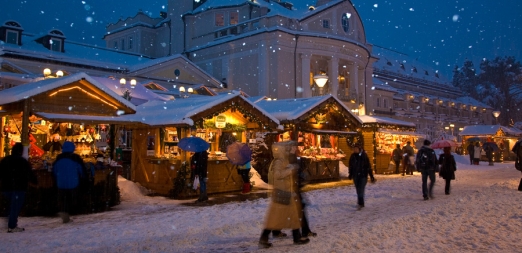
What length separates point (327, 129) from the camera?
22656mm

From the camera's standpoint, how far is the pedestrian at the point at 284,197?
7492 millimetres

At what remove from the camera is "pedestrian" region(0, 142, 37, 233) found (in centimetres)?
907

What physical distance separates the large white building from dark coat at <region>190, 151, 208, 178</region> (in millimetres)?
18112

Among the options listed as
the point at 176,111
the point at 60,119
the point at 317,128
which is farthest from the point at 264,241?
the point at 317,128

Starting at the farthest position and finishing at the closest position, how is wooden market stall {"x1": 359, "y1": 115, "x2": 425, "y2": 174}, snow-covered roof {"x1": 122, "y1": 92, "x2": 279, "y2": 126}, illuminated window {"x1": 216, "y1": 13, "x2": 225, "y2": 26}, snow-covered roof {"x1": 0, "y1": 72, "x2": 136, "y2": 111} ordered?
illuminated window {"x1": 216, "y1": 13, "x2": 225, "y2": 26} → wooden market stall {"x1": 359, "y1": 115, "x2": 425, "y2": 174} → snow-covered roof {"x1": 122, "y1": 92, "x2": 279, "y2": 126} → snow-covered roof {"x1": 0, "y1": 72, "x2": 136, "y2": 111}

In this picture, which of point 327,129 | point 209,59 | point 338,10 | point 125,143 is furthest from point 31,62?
point 338,10

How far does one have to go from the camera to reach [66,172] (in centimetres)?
1009

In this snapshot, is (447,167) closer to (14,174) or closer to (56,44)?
(14,174)

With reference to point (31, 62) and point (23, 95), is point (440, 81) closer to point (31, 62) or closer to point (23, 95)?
point (31, 62)

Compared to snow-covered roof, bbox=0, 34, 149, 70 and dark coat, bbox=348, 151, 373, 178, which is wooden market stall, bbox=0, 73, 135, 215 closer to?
dark coat, bbox=348, 151, 373, 178

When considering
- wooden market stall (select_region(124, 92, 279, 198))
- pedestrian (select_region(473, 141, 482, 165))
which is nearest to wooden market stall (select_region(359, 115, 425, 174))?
wooden market stall (select_region(124, 92, 279, 198))

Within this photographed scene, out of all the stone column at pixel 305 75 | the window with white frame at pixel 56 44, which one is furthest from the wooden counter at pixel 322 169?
the window with white frame at pixel 56 44

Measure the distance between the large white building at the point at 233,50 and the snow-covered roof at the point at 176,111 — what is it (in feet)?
46.7

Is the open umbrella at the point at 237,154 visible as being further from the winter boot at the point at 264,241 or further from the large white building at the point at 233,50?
the large white building at the point at 233,50
